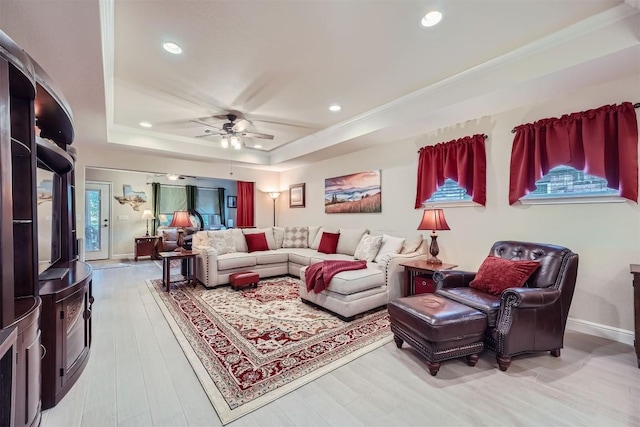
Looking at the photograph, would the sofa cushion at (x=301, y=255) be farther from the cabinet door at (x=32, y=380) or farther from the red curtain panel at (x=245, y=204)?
the cabinet door at (x=32, y=380)

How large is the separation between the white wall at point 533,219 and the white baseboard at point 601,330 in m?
0.02

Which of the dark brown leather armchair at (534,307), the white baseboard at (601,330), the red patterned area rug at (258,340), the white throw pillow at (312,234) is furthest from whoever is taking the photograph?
the white throw pillow at (312,234)

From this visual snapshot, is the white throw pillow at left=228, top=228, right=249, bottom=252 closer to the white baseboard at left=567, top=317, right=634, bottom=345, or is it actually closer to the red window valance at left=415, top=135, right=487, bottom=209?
the red window valance at left=415, top=135, right=487, bottom=209

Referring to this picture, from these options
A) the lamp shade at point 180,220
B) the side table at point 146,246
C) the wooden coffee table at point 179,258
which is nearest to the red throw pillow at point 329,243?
the wooden coffee table at point 179,258

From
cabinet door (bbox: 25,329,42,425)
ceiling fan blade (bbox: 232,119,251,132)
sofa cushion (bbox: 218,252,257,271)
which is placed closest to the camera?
cabinet door (bbox: 25,329,42,425)

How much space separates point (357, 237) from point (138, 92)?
12.6 feet

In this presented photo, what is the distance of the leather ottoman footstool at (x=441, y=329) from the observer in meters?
2.12

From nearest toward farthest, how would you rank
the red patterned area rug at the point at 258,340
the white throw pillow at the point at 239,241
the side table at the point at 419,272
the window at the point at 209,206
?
the red patterned area rug at the point at 258,340 → the side table at the point at 419,272 → the white throw pillow at the point at 239,241 → the window at the point at 209,206

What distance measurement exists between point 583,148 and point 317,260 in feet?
11.8

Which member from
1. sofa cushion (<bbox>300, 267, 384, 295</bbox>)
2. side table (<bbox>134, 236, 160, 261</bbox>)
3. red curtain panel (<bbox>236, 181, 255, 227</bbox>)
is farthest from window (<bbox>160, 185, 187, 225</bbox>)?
sofa cushion (<bbox>300, 267, 384, 295</bbox>)

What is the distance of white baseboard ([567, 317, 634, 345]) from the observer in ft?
8.57

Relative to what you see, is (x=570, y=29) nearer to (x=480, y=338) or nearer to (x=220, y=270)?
(x=480, y=338)

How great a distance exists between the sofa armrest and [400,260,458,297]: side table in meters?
0.28

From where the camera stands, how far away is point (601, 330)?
2748 millimetres
